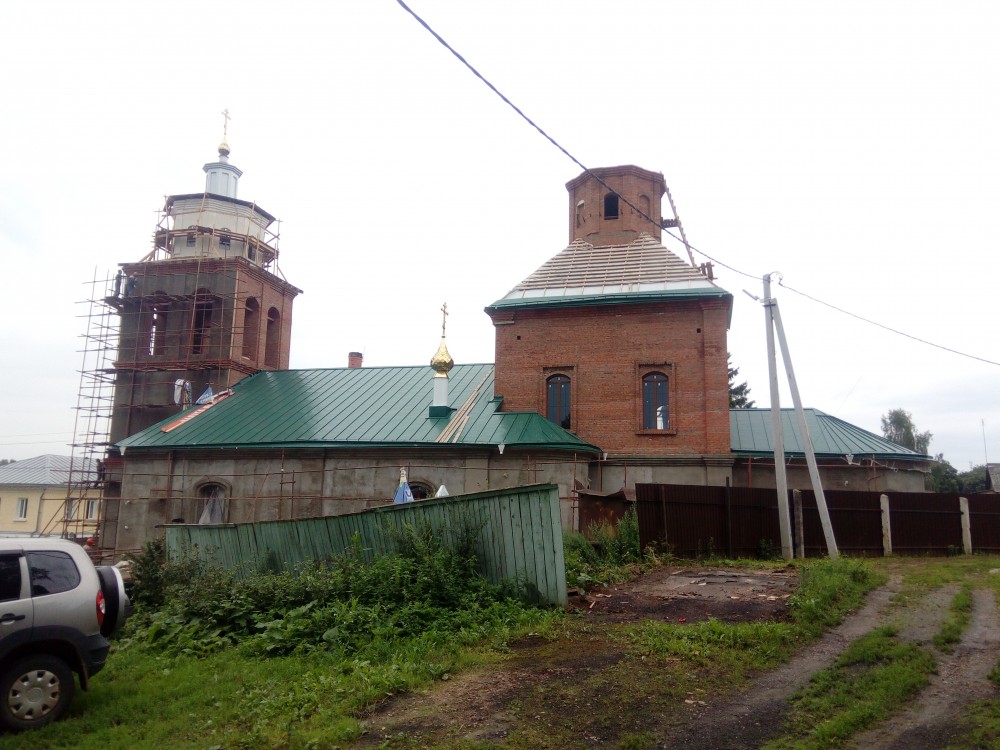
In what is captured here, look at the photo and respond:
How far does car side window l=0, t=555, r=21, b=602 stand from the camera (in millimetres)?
8031

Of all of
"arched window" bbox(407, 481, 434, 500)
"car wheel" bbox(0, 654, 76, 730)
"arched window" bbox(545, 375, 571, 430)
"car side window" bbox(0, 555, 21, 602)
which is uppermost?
"arched window" bbox(545, 375, 571, 430)

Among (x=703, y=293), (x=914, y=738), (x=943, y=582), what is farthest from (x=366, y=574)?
(x=703, y=293)

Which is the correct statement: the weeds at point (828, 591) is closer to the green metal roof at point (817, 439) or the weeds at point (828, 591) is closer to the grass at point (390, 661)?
the grass at point (390, 661)

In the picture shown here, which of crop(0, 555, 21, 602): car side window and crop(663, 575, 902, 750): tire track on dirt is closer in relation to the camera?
crop(663, 575, 902, 750): tire track on dirt

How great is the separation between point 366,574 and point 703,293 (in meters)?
15.2

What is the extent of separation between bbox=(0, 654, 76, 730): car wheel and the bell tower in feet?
72.0

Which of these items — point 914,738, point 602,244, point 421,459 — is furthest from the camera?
point 602,244

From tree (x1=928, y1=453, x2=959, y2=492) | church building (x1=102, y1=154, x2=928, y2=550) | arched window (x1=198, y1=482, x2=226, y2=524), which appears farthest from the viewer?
tree (x1=928, y1=453, x2=959, y2=492)

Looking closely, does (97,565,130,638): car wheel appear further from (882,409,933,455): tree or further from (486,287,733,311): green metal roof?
(882,409,933,455): tree

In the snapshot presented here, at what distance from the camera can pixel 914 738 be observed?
641cm

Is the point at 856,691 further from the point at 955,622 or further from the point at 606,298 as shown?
the point at 606,298

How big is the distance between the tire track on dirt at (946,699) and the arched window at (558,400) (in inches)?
596

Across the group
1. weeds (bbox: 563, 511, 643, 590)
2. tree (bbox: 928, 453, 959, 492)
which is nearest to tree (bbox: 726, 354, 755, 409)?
tree (bbox: 928, 453, 959, 492)

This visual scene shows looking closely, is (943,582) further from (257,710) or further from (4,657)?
(4,657)
